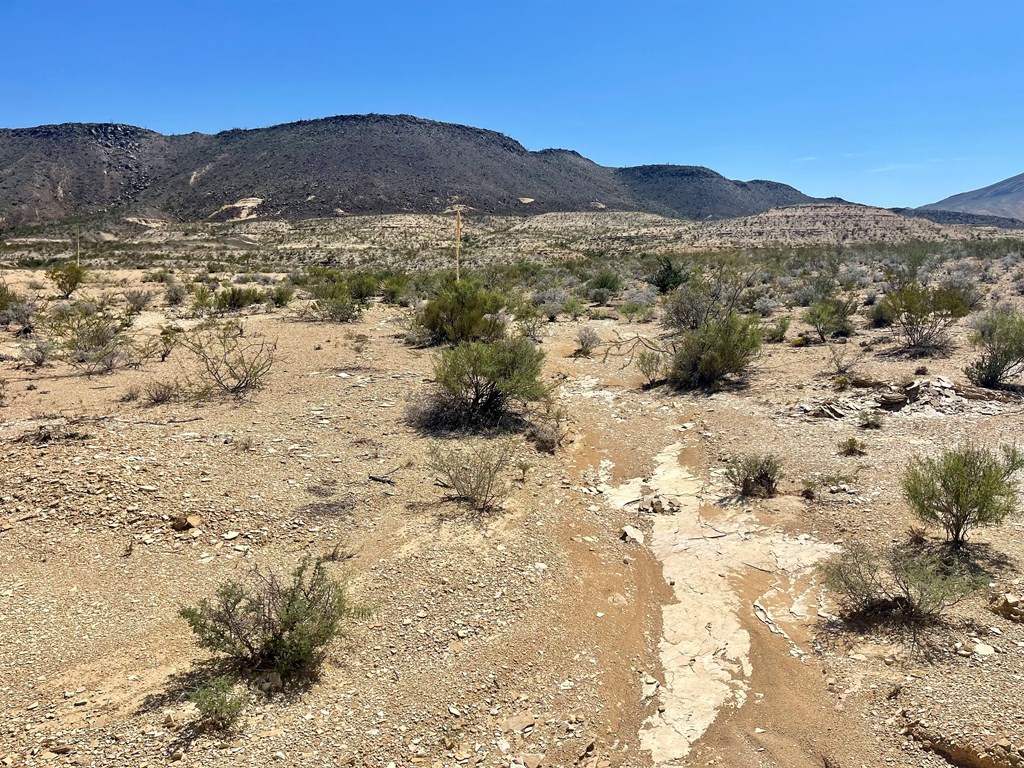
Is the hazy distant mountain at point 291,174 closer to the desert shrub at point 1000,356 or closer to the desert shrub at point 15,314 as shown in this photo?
the desert shrub at point 15,314

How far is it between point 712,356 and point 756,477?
16.1 feet

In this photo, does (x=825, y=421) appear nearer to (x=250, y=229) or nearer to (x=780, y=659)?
(x=780, y=659)

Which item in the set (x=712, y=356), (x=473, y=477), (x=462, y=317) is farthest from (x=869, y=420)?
(x=462, y=317)

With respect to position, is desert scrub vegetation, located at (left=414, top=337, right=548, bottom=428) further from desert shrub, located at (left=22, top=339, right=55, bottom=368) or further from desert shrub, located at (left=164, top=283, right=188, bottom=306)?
desert shrub, located at (left=164, top=283, right=188, bottom=306)

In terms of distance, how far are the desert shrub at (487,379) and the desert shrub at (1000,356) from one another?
24.3ft

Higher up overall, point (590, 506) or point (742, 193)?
point (742, 193)

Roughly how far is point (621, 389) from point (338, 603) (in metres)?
8.59

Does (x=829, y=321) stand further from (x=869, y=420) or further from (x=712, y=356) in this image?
(x=869, y=420)

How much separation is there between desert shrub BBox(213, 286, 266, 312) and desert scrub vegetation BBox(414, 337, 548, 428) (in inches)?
497

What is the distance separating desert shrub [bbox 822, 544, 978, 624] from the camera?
4945mm

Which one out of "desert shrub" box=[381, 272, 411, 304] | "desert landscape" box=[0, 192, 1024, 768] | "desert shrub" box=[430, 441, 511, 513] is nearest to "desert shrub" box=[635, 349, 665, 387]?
"desert landscape" box=[0, 192, 1024, 768]

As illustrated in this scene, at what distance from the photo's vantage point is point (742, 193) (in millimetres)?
133125

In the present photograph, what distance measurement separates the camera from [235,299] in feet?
66.9

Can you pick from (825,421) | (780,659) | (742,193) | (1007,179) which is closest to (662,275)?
(825,421)
